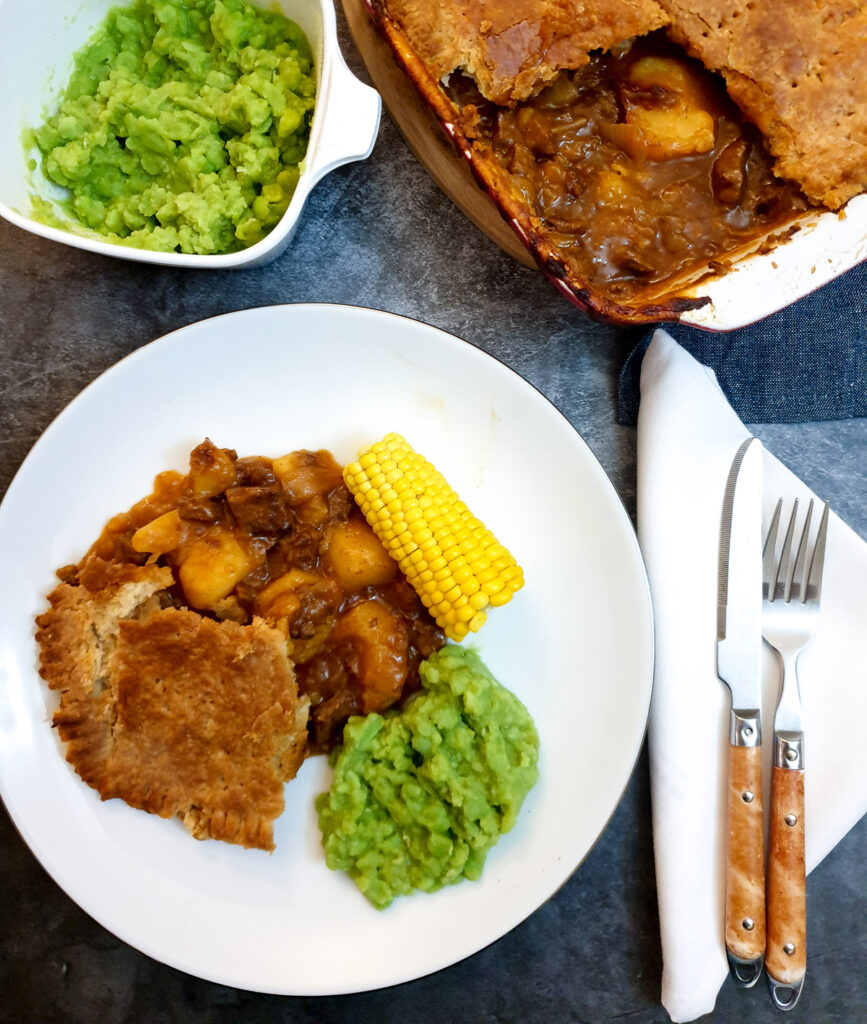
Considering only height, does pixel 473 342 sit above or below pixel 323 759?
above

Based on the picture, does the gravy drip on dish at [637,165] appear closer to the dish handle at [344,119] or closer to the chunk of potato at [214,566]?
the dish handle at [344,119]

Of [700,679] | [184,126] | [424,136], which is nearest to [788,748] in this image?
[700,679]

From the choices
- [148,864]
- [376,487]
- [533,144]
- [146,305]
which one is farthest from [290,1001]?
[533,144]

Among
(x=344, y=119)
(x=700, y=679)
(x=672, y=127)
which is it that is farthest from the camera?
(x=700, y=679)

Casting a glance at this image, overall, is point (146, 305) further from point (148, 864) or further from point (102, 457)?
point (148, 864)

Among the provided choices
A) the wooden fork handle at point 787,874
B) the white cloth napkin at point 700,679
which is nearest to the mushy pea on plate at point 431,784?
the white cloth napkin at point 700,679

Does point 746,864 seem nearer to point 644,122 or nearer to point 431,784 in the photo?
point 431,784
